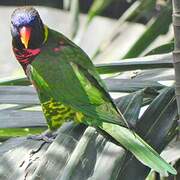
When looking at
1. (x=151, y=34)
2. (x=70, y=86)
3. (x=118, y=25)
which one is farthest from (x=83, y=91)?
(x=118, y=25)

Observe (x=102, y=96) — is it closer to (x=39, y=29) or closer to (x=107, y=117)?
(x=107, y=117)

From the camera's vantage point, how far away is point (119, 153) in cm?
90

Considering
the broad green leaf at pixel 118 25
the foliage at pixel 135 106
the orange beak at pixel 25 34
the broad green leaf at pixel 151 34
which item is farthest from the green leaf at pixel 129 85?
the broad green leaf at pixel 118 25

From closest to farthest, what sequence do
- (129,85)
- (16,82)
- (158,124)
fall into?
(158,124) → (129,85) → (16,82)

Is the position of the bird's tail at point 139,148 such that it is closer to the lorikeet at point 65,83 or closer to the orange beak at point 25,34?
the lorikeet at point 65,83

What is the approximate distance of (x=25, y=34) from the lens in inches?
54.6

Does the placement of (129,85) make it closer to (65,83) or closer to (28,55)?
(65,83)

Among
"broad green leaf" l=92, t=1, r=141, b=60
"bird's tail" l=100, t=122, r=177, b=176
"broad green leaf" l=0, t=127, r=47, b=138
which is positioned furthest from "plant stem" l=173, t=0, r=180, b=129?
"broad green leaf" l=92, t=1, r=141, b=60

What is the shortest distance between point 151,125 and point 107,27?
10.7 feet

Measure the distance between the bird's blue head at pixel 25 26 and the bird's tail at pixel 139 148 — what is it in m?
0.44

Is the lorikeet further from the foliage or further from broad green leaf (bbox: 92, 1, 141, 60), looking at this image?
broad green leaf (bbox: 92, 1, 141, 60)

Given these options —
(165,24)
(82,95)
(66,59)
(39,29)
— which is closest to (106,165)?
(82,95)

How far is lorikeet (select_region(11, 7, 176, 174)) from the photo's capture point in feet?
3.16

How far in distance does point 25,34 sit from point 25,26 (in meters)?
0.03
